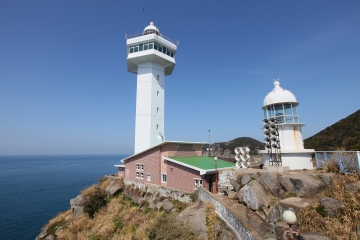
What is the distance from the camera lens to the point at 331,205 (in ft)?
31.6

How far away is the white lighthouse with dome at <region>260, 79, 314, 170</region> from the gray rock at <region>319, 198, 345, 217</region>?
6.69 meters

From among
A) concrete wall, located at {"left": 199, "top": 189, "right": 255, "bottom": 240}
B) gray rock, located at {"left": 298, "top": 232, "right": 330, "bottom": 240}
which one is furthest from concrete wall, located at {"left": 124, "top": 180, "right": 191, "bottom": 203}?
gray rock, located at {"left": 298, "top": 232, "right": 330, "bottom": 240}

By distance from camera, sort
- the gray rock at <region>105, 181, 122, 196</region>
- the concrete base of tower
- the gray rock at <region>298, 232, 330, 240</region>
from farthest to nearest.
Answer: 1. the gray rock at <region>105, 181, 122, 196</region>
2. the concrete base of tower
3. the gray rock at <region>298, 232, 330, 240</region>

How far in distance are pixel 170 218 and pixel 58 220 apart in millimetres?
20054

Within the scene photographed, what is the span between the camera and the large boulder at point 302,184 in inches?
472

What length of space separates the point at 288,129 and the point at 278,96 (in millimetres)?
3159

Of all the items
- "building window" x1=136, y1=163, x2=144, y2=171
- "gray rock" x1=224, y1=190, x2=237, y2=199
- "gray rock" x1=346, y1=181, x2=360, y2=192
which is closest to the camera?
"gray rock" x1=346, y1=181, x2=360, y2=192

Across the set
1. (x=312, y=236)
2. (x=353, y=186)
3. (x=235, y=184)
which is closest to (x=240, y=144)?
(x=235, y=184)

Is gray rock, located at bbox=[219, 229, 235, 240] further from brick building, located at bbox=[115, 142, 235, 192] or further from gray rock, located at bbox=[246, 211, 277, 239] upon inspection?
brick building, located at bbox=[115, 142, 235, 192]

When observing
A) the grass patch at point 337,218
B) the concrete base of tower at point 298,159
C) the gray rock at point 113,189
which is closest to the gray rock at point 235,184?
the concrete base of tower at point 298,159

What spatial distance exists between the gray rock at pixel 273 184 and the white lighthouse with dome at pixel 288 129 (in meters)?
3.79

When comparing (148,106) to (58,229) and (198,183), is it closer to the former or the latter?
(198,183)

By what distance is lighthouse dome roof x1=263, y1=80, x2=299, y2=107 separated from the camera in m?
17.9

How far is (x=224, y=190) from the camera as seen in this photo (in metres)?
16.1
